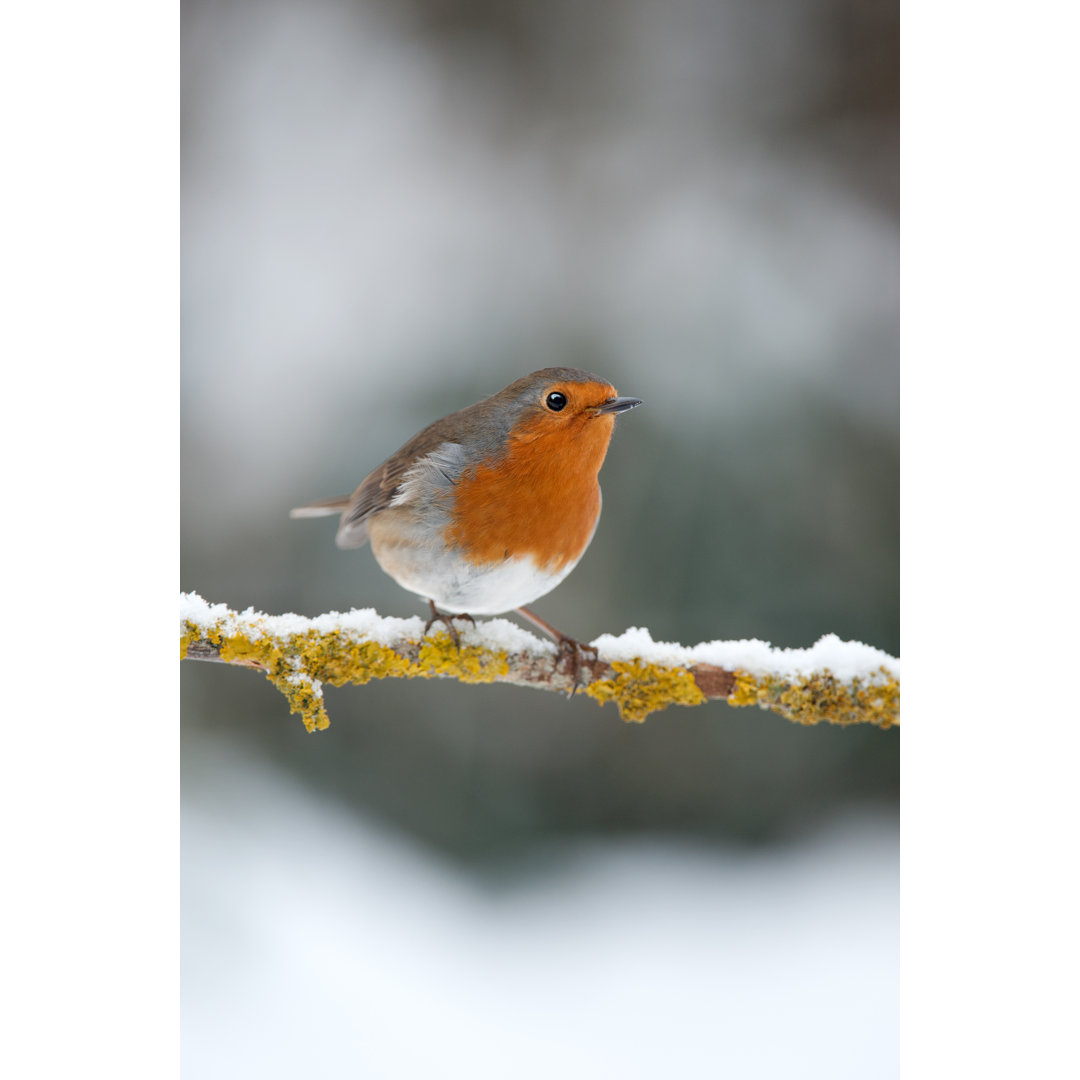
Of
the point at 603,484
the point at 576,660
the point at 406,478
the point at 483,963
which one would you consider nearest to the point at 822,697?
the point at 576,660

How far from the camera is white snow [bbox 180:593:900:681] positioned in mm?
1341

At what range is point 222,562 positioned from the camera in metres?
1.57

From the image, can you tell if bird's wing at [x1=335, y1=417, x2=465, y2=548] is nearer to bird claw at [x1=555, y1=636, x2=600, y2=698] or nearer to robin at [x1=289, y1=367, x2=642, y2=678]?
robin at [x1=289, y1=367, x2=642, y2=678]

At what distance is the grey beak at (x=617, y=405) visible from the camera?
135cm

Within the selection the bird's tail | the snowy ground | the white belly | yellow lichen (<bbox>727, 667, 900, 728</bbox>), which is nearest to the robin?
the white belly

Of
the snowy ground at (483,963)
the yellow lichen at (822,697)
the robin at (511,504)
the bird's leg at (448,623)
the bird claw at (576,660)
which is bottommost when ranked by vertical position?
the snowy ground at (483,963)

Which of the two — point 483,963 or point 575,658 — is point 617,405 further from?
point 483,963

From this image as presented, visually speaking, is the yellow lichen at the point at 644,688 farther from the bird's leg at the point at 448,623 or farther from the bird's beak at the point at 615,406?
the bird's beak at the point at 615,406

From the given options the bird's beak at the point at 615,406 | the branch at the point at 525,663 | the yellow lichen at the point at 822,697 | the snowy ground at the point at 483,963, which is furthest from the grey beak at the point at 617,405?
the snowy ground at the point at 483,963

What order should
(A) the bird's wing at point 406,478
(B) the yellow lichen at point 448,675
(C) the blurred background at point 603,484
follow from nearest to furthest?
(B) the yellow lichen at point 448,675 → (A) the bird's wing at point 406,478 → (C) the blurred background at point 603,484
